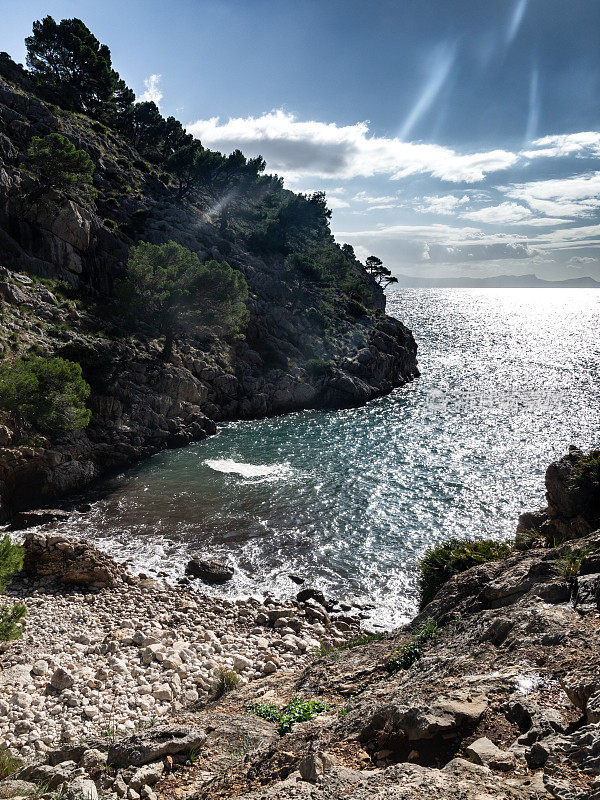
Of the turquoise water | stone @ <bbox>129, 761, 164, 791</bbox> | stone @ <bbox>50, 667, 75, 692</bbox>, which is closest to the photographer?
stone @ <bbox>129, 761, 164, 791</bbox>

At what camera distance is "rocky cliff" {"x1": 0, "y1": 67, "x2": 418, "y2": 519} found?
3606 centimetres

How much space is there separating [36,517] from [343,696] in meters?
25.6

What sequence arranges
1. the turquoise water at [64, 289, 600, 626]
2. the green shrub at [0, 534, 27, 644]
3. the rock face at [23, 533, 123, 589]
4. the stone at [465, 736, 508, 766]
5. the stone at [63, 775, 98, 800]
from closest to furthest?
the stone at [465, 736, 508, 766]
the stone at [63, 775, 98, 800]
the green shrub at [0, 534, 27, 644]
the rock face at [23, 533, 123, 589]
the turquoise water at [64, 289, 600, 626]

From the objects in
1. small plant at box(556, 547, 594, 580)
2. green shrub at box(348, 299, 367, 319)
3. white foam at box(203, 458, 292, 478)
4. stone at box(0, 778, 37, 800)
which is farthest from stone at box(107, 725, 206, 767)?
green shrub at box(348, 299, 367, 319)

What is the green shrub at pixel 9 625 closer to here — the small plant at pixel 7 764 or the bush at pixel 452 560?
the small plant at pixel 7 764

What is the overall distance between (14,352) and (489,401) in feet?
213

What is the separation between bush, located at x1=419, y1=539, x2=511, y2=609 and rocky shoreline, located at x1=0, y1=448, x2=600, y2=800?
1449 millimetres

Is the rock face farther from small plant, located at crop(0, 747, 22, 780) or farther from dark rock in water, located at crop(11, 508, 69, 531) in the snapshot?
small plant, located at crop(0, 747, 22, 780)

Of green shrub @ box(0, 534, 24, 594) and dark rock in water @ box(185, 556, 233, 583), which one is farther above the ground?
green shrub @ box(0, 534, 24, 594)

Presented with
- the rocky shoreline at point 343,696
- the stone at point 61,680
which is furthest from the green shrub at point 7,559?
the stone at point 61,680

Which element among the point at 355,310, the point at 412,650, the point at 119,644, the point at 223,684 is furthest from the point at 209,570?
the point at 355,310

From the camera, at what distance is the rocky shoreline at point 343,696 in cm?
582

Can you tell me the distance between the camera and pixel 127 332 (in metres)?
48.4

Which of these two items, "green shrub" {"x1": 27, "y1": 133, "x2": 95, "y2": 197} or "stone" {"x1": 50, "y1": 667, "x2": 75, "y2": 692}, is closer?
"stone" {"x1": 50, "y1": 667, "x2": 75, "y2": 692}
